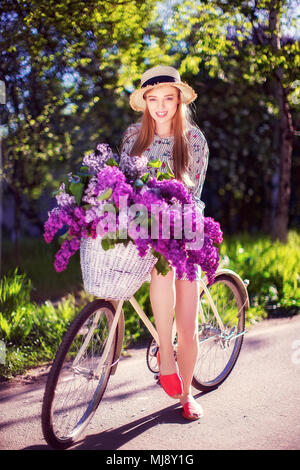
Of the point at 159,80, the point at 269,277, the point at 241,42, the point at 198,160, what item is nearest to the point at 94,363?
the point at 198,160

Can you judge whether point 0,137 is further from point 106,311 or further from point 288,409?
point 288,409

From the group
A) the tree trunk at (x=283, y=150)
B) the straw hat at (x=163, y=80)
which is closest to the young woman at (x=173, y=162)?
the straw hat at (x=163, y=80)

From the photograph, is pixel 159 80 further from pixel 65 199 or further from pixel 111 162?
pixel 65 199

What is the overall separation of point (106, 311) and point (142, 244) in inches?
22.7

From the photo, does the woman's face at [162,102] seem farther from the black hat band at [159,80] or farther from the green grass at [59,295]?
the green grass at [59,295]

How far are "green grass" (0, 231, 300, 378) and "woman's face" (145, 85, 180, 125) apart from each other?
1.89 metres

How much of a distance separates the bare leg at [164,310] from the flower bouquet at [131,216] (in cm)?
14

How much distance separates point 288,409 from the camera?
10.5 feet

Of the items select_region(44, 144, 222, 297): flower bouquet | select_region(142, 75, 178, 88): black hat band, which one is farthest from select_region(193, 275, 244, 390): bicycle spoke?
select_region(142, 75, 178, 88): black hat band

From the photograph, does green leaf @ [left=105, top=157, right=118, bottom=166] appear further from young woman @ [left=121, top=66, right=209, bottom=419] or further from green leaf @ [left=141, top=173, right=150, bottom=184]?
young woman @ [left=121, top=66, right=209, bottom=419]

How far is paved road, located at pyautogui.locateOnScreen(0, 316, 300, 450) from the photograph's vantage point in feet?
9.20

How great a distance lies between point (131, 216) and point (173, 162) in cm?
83

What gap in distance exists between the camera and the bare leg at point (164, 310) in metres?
2.81
